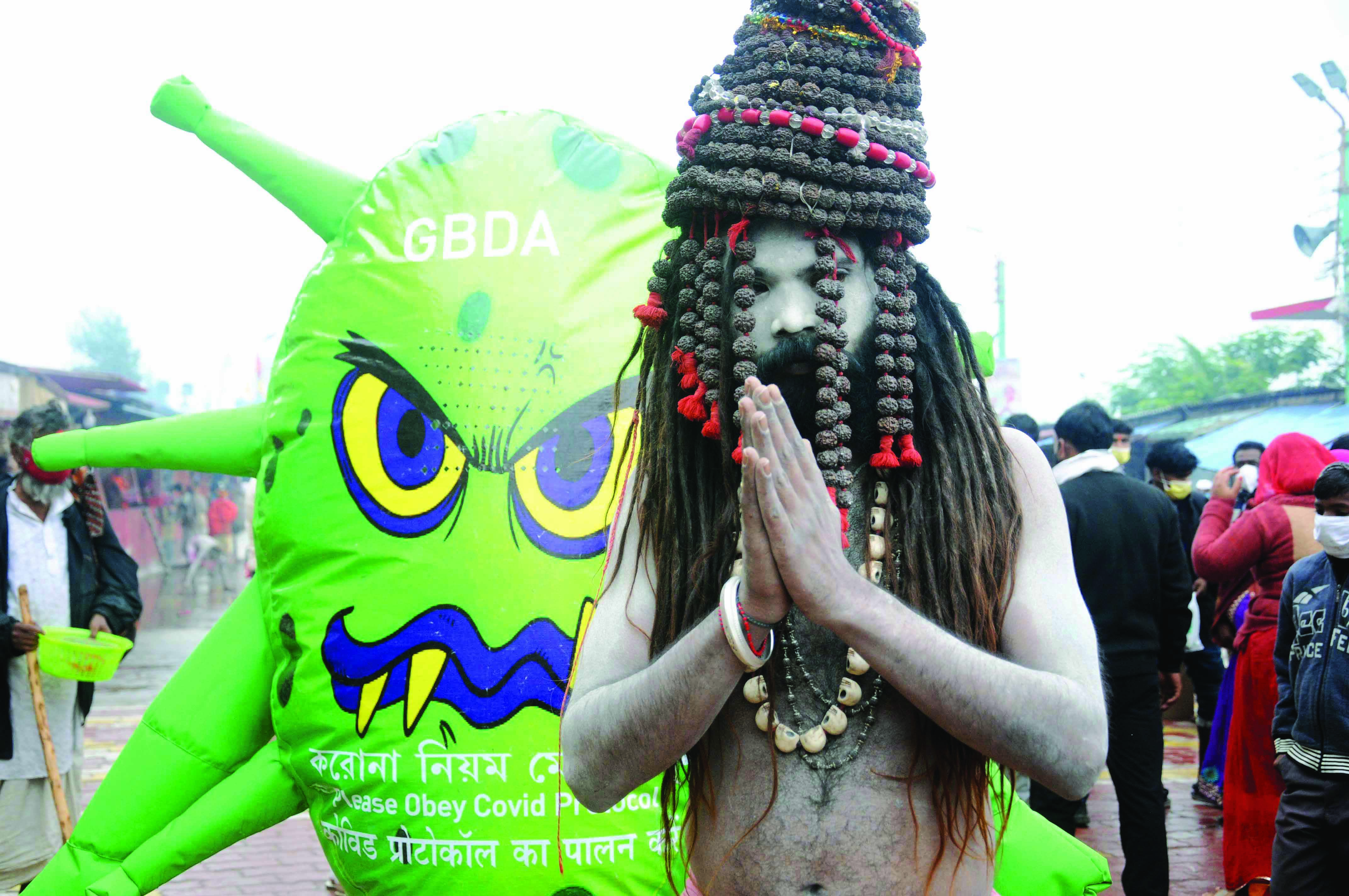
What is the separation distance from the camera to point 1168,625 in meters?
4.65

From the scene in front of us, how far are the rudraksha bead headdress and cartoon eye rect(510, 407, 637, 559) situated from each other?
44.6 inches

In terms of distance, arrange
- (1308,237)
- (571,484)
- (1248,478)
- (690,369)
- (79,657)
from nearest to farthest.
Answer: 1. (690,369)
2. (571,484)
3. (79,657)
4. (1248,478)
5. (1308,237)

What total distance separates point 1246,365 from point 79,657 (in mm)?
38754

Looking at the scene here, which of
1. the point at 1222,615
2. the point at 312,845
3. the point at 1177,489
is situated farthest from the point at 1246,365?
the point at 312,845

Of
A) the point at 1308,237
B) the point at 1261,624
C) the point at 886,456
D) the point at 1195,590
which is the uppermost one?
the point at 1308,237

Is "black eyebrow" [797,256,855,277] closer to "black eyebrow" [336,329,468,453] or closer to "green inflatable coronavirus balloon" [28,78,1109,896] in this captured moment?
"green inflatable coronavirus balloon" [28,78,1109,896]

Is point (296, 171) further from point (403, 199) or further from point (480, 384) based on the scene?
point (480, 384)

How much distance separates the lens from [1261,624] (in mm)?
4559

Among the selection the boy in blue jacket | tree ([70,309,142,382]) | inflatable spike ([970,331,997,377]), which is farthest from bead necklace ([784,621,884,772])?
tree ([70,309,142,382])

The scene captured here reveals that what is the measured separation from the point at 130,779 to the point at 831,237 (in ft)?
7.89

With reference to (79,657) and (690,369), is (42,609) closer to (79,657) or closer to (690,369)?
(79,657)

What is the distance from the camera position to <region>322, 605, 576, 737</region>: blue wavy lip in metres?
2.64

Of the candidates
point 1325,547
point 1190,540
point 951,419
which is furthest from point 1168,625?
point 951,419

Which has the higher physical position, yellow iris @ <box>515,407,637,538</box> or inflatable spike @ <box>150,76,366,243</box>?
inflatable spike @ <box>150,76,366,243</box>
